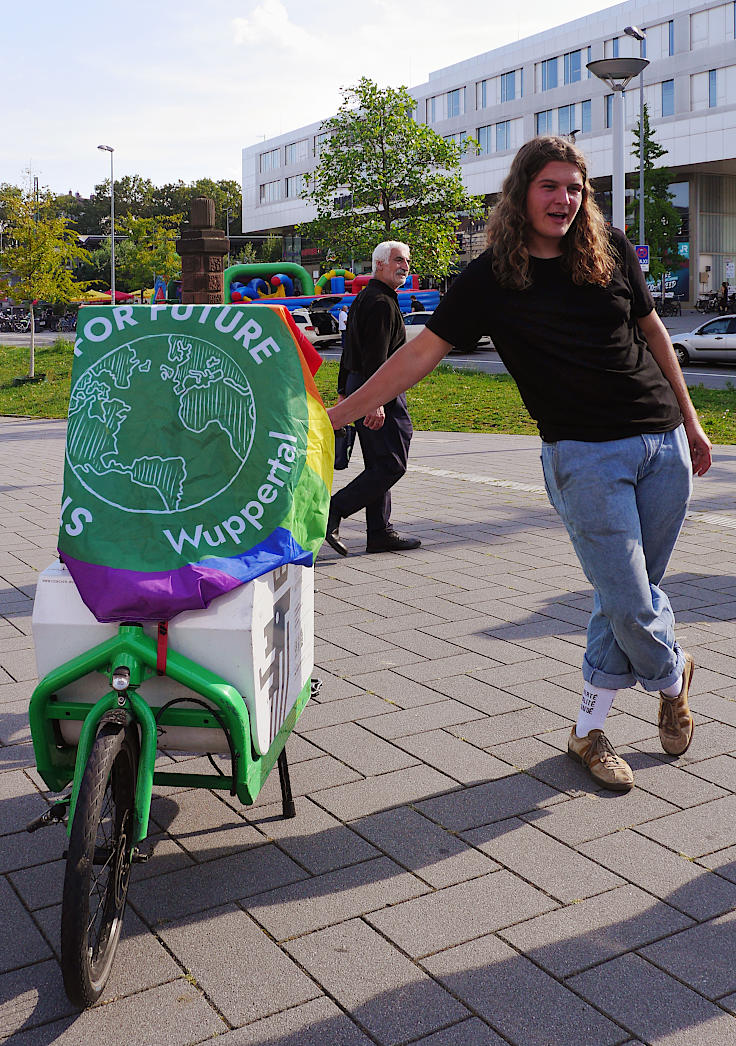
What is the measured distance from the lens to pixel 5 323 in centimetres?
6794

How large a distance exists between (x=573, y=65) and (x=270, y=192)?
3499cm

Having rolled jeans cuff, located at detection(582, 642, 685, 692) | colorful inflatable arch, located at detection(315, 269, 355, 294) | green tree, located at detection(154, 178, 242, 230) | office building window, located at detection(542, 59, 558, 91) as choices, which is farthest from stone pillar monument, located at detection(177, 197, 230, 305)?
green tree, located at detection(154, 178, 242, 230)

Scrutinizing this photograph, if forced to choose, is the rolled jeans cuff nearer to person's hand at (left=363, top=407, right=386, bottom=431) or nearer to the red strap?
the red strap

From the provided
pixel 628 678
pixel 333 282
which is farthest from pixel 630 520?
pixel 333 282

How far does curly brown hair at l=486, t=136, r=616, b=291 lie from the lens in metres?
3.32

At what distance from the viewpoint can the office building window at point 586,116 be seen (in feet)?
189

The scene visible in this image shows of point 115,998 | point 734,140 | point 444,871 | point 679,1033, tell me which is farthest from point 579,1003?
point 734,140

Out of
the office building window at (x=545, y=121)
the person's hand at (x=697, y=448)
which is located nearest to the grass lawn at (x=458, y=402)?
the person's hand at (x=697, y=448)

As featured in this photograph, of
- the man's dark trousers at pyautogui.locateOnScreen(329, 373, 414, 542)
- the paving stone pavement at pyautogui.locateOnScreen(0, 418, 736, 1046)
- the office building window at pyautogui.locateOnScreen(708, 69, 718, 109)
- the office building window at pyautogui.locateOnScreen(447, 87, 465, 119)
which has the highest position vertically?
the office building window at pyautogui.locateOnScreen(447, 87, 465, 119)

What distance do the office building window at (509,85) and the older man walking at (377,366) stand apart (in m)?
60.4

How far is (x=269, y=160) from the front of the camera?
88.1 metres

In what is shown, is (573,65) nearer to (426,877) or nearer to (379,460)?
(379,460)

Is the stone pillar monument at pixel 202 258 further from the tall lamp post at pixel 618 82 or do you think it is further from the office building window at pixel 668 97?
the office building window at pixel 668 97

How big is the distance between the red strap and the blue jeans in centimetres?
135
